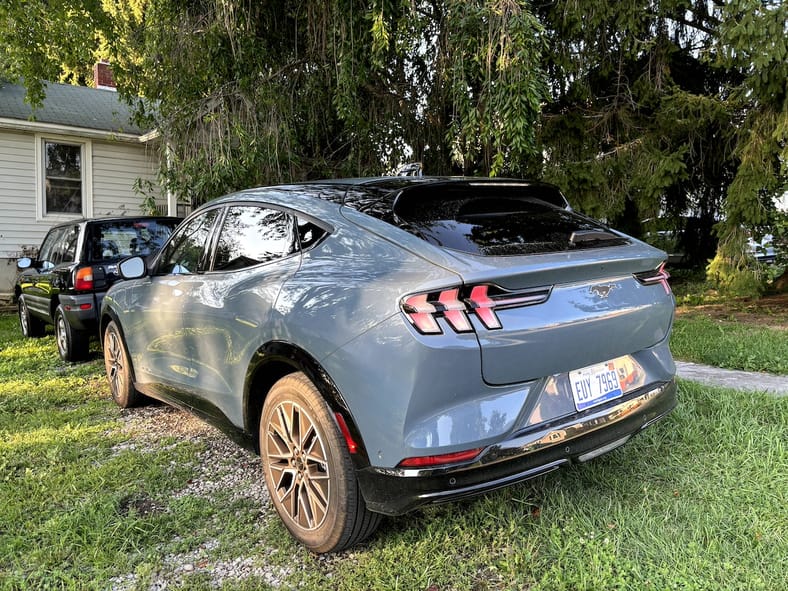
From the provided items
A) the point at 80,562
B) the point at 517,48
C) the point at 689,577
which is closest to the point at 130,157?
the point at 517,48

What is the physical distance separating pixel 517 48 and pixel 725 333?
403 cm

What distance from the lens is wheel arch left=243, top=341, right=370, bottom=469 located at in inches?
90.8

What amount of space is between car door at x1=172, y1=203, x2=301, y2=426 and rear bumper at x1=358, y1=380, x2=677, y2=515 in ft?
3.11

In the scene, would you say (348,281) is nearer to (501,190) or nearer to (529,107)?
(501,190)

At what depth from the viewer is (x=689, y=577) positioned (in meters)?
2.22

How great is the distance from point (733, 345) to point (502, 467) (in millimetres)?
4700

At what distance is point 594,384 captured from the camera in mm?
2430

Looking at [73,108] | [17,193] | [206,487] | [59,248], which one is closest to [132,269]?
[206,487]

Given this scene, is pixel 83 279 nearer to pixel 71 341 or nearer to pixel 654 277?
pixel 71 341

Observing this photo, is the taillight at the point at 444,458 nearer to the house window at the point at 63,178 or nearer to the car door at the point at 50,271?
the car door at the point at 50,271

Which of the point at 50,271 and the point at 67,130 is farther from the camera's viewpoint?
the point at 67,130

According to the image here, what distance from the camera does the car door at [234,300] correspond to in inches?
112

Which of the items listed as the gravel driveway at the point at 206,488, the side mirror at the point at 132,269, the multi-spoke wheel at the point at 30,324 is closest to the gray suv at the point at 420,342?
the gravel driveway at the point at 206,488

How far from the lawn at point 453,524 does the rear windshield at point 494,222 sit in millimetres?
1297
